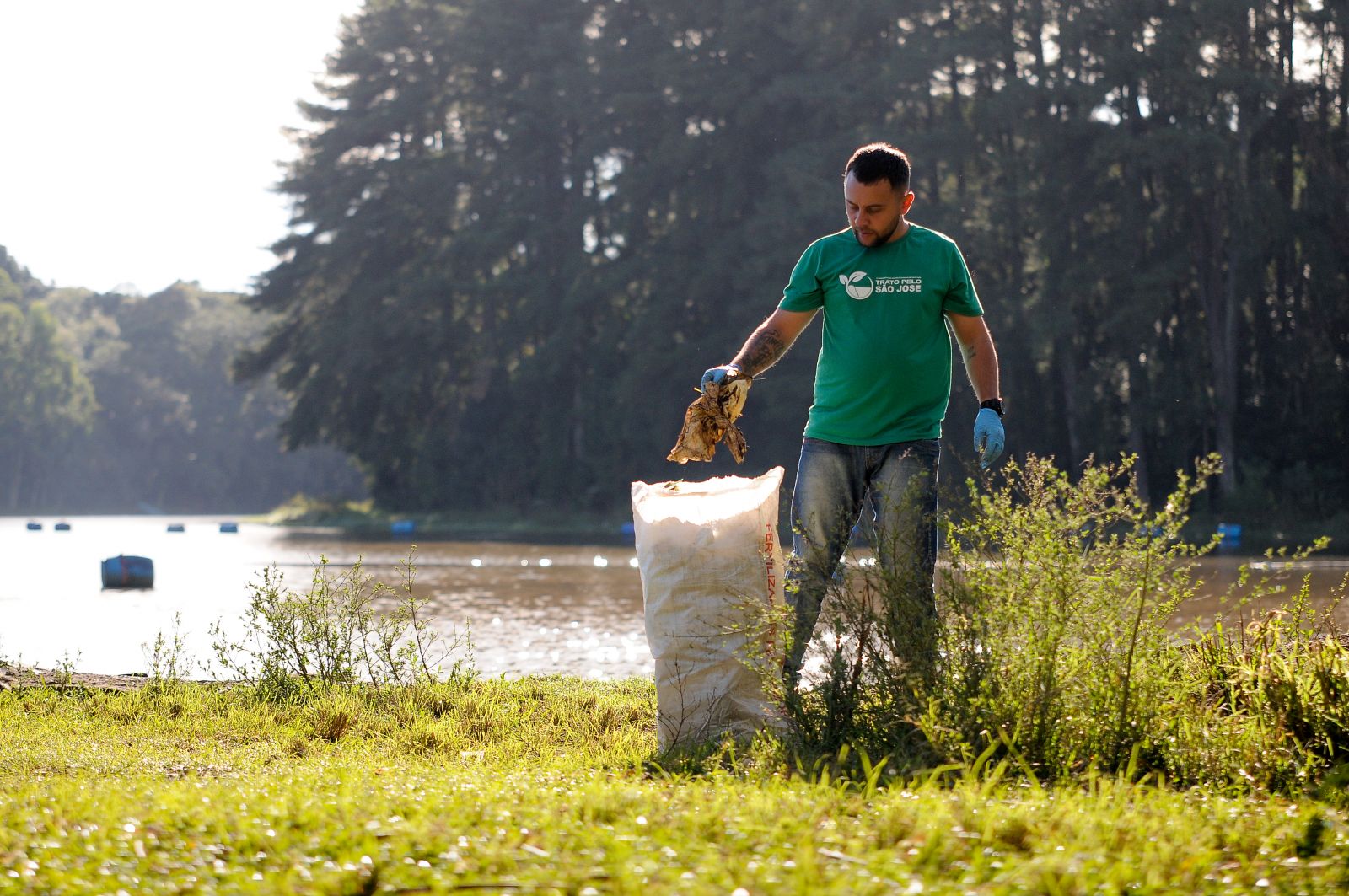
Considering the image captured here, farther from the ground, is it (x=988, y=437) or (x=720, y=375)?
(x=720, y=375)

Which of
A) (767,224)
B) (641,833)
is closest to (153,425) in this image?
(767,224)

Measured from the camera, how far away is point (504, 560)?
73.3 feet

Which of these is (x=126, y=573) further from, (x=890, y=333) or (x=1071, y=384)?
(x=1071, y=384)

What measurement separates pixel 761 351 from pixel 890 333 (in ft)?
1.64

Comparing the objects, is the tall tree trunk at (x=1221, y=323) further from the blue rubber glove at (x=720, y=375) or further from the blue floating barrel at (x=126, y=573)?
the blue rubber glove at (x=720, y=375)

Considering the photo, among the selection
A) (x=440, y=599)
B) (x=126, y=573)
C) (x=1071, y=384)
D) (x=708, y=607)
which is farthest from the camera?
(x=1071, y=384)

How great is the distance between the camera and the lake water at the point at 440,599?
10078 millimetres

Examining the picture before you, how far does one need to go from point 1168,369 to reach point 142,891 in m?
28.7

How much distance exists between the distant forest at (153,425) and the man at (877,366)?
81740 millimetres

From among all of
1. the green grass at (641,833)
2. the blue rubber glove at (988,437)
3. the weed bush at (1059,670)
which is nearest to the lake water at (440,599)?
the weed bush at (1059,670)

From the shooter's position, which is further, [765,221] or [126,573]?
[765,221]

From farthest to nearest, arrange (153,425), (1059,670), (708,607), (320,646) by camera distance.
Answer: (153,425) → (320,646) → (708,607) → (1059,670)

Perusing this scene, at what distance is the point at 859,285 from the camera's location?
16.3 feet

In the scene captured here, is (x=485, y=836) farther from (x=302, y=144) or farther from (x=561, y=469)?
(x=302, y=144)
